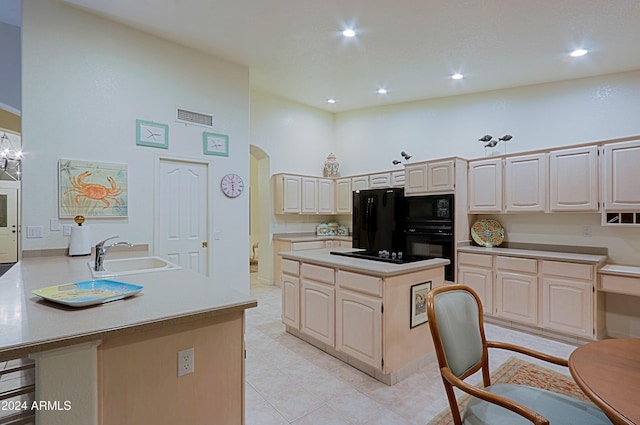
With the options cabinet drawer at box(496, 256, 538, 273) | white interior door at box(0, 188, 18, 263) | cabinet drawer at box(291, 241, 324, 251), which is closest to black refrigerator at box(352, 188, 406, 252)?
cabinet drawer at box(496, 256, 538, 273)

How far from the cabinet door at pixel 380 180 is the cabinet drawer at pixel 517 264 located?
2.21 meters

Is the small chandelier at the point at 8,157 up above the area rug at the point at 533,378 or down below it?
above

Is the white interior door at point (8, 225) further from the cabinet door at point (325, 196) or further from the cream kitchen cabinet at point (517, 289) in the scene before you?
the cream kitchen cabinet at point (517, 289)

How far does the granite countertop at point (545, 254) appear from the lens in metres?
3.27

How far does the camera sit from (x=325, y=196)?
6340 mm

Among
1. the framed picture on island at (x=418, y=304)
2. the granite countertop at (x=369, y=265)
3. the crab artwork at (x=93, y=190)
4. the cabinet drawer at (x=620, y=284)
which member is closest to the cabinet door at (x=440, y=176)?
the granite countertop at (x=369, y=265)

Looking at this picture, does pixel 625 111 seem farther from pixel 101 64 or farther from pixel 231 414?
pixel 101 64

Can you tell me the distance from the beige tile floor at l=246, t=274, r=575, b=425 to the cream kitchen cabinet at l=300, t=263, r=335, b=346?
210 millimetres

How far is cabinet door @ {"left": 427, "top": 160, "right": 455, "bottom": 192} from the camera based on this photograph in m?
4.23

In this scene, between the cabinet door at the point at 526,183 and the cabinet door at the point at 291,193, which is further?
the cabinet door at the point at 291,193

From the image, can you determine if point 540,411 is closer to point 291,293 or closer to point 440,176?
point 291,293

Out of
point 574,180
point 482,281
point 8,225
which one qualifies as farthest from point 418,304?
point 8,225

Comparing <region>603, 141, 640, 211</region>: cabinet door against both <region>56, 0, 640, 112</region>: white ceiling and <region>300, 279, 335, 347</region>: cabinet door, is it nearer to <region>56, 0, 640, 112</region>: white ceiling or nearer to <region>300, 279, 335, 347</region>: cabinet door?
<region>56, 0, 640, 112</region>: white ceiling

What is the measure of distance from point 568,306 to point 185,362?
150 inches
